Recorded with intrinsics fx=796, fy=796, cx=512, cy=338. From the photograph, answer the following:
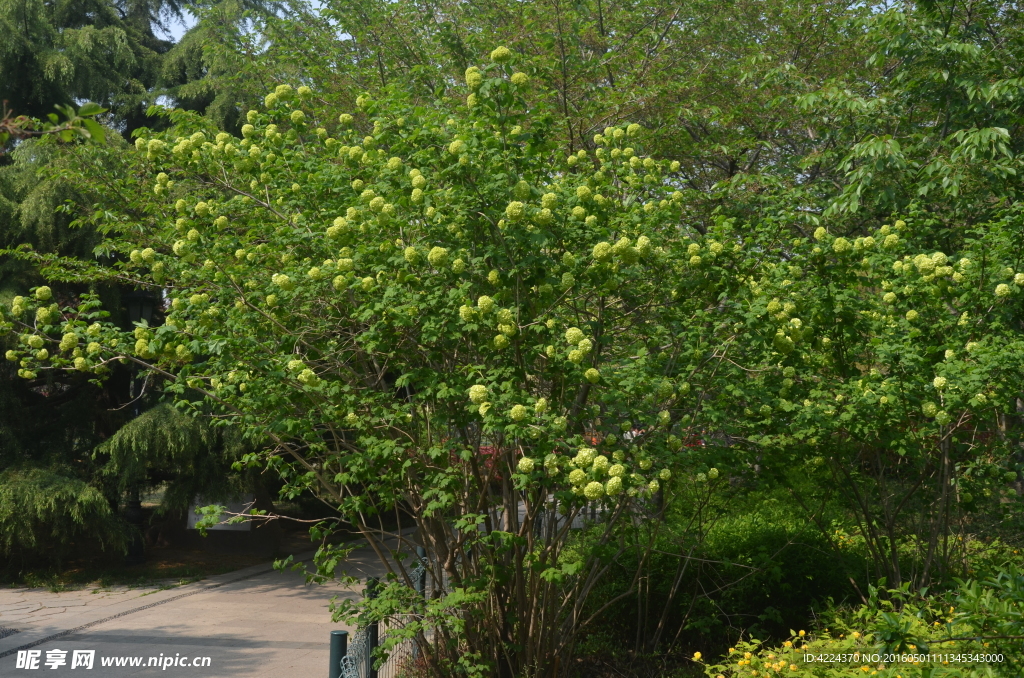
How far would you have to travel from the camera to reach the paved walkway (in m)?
6.72

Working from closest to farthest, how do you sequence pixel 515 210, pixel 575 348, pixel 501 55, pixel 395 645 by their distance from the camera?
pixel 515 210 < pixel 575 348 < pixel 501 55 < pixel 395 645

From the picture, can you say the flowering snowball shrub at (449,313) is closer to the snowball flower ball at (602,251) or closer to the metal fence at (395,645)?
the snowball flower ball at (602,251)

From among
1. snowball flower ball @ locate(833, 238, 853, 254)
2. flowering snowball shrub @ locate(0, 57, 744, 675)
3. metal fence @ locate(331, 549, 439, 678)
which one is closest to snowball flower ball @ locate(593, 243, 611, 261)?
flowering snowball shrub @ locate(0, 57, 744, 675)

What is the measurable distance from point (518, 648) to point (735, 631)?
195cm

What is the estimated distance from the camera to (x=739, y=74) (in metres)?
8.52

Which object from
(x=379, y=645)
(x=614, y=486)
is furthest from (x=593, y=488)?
(x=379, y=645)

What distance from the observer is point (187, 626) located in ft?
26.5

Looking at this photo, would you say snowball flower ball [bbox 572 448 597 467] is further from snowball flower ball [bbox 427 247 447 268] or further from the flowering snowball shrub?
snowball flower ball [bbox 427 247 447 268]

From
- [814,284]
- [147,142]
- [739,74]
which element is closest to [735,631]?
[814,284]

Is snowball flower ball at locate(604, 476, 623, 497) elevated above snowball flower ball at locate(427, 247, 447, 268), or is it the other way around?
snowball flower ball at locate(427, 247, 447, 268)

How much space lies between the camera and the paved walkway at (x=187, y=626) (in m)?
6.72

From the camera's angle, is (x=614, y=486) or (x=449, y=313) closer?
(x=614, y=486)

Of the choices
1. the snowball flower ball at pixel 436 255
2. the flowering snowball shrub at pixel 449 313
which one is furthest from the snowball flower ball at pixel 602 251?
the snowball flower ball at pixel 436 255

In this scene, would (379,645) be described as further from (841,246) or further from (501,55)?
(841,246)
